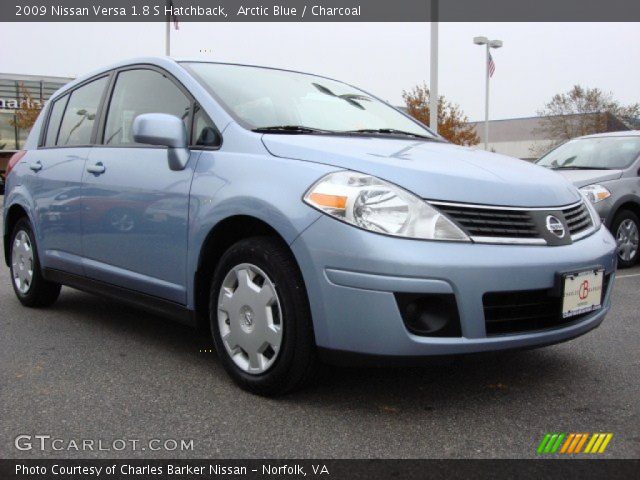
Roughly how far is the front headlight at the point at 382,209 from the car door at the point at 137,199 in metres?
0.90

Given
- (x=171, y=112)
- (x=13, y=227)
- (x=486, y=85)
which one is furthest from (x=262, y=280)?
(x=486, y=85)

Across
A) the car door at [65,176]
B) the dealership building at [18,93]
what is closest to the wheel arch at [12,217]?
the car door at [65,176]

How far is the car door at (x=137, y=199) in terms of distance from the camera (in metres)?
3.46

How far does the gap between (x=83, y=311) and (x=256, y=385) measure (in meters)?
2.46

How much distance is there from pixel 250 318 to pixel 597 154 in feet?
20.0

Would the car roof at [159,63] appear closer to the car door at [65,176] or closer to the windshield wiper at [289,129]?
the car door at [65,176]

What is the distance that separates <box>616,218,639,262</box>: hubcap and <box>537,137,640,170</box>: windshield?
647 mm

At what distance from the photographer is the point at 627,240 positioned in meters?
7.35

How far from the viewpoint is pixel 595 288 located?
310 cm

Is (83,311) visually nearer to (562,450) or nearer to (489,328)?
(489,328)

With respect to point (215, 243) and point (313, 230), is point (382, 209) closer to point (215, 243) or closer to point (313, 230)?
point (313, 230)

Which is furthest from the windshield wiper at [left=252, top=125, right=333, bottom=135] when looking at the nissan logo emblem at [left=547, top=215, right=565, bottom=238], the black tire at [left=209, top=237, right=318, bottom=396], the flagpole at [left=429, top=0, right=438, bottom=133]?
the flagpole at [left=429, top=0, right=438, bottom=133]

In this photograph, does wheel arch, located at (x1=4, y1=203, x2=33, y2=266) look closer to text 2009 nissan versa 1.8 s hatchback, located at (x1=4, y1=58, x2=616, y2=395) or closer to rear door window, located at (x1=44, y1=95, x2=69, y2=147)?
rear door window, located at (x1=44, y1=95, x2=69, y2=147)
